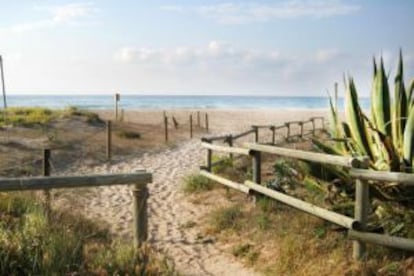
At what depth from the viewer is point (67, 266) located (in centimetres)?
462

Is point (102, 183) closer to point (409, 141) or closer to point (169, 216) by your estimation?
point (169, 216)

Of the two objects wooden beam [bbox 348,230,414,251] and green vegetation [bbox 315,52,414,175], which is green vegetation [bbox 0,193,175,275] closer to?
wooden beam [bbox 348,230,414,251]

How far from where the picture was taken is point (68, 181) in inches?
211

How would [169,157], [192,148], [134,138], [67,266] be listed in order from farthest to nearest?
[134,138], [192,148], [169,157], [67,266]

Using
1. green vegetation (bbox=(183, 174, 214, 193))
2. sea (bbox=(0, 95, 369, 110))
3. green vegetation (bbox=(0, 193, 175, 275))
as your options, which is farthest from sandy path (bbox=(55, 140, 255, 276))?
sea (bbox=(0, 95, 369, 110))

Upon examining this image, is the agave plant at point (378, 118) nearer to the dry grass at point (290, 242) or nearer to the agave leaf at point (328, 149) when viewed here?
the agave leaf at point (328, 149)

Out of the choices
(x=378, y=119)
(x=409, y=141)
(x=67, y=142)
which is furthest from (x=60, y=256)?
(x=67, y=142)

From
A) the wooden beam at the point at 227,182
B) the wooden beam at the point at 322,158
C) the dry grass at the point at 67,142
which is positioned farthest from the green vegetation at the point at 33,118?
the wooden beam at the point at 322,158

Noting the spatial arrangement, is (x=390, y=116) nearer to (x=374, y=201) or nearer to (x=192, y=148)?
(x=374, y=201)

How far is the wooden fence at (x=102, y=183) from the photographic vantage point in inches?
203

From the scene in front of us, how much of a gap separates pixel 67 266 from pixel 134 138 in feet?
52.7

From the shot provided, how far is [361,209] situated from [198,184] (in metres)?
5.26

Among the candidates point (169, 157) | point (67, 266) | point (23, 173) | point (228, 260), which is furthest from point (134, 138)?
point (67, 266)

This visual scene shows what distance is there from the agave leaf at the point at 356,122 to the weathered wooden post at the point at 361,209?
0.70 m
